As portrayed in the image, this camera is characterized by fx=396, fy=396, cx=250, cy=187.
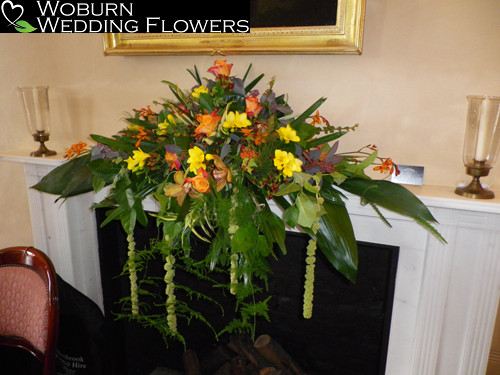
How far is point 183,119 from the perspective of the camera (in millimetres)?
1088

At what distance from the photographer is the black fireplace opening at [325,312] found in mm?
1252

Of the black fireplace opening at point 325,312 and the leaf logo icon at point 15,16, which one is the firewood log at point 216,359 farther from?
the leaf logo icon at point 15,16

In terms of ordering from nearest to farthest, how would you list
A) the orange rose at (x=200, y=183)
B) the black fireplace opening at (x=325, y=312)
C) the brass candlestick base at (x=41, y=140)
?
the orange rose at (x=200, y=183) < the black fireplace opening at (x=325, y=312) < the brass candlestick base at (x=41, y=140)

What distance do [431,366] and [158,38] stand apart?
140cm

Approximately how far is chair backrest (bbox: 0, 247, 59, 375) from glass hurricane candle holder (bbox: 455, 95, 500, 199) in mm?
1225

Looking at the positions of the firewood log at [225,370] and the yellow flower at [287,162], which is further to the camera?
the firewood log at [225,370]

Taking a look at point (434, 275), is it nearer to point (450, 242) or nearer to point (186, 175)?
point (450, 242)

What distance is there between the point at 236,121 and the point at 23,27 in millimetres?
1183

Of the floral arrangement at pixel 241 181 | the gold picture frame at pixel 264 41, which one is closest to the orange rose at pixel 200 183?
the floral arrangement at pixel 241 181

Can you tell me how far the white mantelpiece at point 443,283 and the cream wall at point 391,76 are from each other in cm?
18

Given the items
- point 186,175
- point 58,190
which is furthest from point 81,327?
point 186,175

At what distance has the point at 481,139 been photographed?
3.36 ft

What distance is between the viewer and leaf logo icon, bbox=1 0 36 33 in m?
1.49

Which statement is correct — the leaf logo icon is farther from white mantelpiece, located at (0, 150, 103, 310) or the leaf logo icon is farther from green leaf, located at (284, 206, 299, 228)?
green leaf, located at (284, 206, 299, 228)
